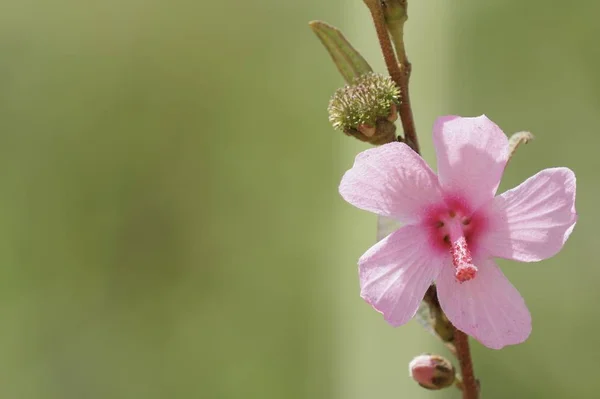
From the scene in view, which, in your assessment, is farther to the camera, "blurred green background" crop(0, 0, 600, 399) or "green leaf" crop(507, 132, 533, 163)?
"blurred green background" crop(0, 0, 600, 399)

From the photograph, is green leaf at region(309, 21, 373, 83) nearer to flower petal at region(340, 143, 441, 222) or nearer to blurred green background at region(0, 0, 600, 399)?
flower petal at region(340, 143, 441, 222)

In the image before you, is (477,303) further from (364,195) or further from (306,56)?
(306,56)

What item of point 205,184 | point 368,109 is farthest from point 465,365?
point 205,184

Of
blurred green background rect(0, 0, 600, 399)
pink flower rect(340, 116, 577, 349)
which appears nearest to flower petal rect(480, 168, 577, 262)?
pink flower rect(340, 116, 577, 349)

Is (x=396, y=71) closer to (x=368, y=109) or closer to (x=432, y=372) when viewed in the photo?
(x=368, y=109)

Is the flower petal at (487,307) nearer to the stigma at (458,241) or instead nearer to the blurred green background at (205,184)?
the stigma at (458,241)

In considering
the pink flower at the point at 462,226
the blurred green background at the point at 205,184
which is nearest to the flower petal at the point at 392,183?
the pink flower at the point at 462,226

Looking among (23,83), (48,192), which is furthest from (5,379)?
(23,83)
